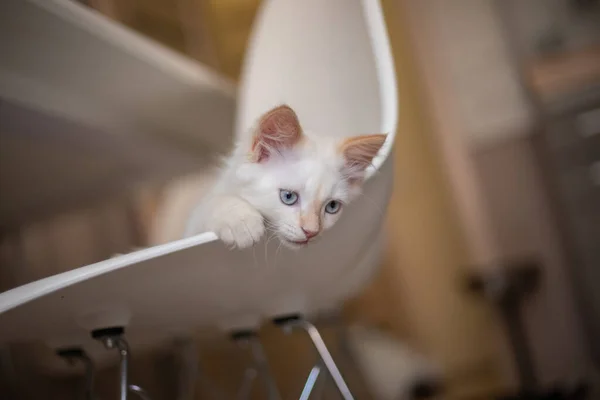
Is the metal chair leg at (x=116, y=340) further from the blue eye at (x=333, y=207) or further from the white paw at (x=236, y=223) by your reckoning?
the blue eye at (x=333, y=207)

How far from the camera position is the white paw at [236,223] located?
0.60 metres

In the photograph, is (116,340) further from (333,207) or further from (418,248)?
(418,248)

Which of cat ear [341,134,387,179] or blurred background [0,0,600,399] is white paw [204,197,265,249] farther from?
blurred background [0,0,600,399]

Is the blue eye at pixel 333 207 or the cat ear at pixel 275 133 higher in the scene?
the cat ear at pixel 275 133

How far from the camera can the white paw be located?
601 mm

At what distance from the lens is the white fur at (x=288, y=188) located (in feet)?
2.32

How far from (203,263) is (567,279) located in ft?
6.55

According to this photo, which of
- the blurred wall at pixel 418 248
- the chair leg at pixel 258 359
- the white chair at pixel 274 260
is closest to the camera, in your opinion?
the white chair at pixel 274 260

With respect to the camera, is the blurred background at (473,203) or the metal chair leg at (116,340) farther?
the blurred background at (473,203)

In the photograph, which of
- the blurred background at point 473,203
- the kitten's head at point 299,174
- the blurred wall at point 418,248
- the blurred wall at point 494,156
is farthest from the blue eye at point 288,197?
the blurred wall at point 494,156

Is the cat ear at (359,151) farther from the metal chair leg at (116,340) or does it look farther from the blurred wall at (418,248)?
the blurred wall at (418,248)

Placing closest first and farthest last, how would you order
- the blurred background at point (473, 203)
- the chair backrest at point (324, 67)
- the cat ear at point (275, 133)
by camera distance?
the cat ear at point (275, 133), the chair backrest at point (324, 67), the blurred background at point (473, 203)

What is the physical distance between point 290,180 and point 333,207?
8 centimetres

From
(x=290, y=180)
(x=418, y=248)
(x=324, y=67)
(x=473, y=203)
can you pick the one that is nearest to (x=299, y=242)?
(x=290, y=180)
